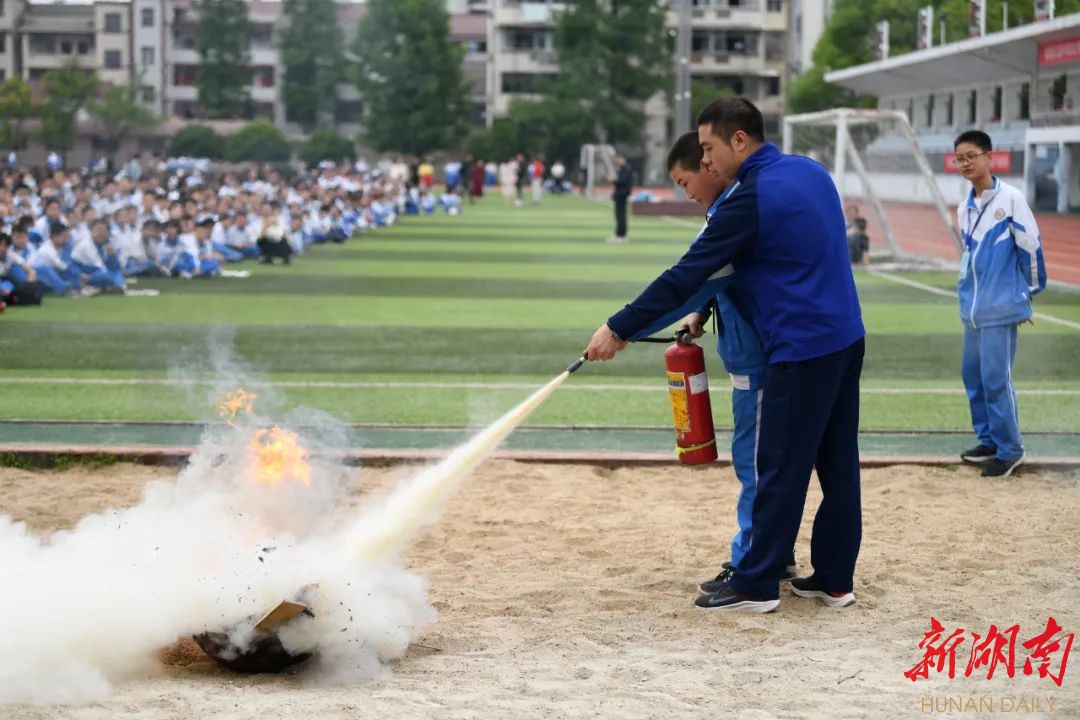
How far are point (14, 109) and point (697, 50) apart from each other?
44032 millimetres

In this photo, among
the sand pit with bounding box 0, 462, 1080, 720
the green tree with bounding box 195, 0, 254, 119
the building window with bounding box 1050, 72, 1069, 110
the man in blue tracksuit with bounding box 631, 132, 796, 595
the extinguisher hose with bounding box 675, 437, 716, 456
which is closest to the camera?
the sand pit with bounding box 0, 462, 1080, 720

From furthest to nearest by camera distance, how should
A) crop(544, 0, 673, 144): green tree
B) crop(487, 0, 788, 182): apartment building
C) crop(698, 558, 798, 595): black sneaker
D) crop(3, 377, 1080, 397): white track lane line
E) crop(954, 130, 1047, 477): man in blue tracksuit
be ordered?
crop(487, 0, 788, 182): apartment building → crop(544, 0, 673, 144): green tree → crop(3, 377, 1080, 397): white track lane line → crop(954, 130, 1047, 477): man in blue tracksuit → crop(698, 558, 798, 595): black sneaker

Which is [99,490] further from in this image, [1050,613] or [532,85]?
[532,85]

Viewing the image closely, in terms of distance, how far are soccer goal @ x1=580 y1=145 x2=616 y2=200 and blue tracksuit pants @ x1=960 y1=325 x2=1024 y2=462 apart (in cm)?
5018

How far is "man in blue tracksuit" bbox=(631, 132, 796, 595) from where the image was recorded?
270 inches

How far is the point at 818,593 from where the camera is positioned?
6.95m

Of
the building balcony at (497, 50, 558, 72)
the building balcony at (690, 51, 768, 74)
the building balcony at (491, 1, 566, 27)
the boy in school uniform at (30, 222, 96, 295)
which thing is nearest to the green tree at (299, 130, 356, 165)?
the building balcony at (497, 50, 558, 72)

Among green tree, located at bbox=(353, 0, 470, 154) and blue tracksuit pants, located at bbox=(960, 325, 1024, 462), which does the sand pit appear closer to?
blue tracksuit pants, located at bbox=(960, 325, 1024, 462)

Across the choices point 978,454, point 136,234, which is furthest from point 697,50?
point 978,454

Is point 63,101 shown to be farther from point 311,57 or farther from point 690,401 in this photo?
point 690,401

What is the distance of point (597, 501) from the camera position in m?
9.03

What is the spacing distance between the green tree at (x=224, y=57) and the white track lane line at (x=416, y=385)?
310ft

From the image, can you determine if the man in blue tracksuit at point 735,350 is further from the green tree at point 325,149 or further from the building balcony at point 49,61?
the building balcony at point 49,61

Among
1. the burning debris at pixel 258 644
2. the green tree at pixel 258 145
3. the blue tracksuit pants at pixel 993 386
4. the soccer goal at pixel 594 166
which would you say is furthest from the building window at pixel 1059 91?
the green tree at pixel 258 145
